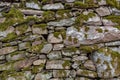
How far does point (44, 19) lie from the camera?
4.71 metres

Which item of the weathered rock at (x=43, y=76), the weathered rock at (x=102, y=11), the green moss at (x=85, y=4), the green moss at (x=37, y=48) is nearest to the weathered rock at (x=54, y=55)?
the green moss at (x=37, y=48)

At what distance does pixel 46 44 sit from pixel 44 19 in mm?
518

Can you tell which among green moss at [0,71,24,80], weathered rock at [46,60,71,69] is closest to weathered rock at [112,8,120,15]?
weathered rock at [46,60,71,69]

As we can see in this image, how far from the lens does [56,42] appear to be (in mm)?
4637

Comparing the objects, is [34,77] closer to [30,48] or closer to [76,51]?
[30,48]

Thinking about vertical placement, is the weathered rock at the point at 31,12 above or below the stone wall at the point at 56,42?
above

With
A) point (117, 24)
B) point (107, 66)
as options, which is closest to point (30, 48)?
point (107, 66)

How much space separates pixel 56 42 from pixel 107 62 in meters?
1.09

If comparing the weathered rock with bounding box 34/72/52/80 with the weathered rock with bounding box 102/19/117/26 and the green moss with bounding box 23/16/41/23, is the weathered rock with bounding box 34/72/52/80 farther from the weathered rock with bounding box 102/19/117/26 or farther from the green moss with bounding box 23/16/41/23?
the weathered rock with bounding box 102/19/117/26

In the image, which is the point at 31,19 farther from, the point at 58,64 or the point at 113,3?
the point at 113,3

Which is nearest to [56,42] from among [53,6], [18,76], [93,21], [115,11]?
[53,6]

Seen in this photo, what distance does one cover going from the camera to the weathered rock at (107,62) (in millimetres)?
4559

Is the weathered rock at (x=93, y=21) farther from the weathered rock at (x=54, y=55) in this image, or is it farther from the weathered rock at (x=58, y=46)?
the weathered rock at (x=54, y=55)

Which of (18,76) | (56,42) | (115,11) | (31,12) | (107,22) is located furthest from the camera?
(115,11)
